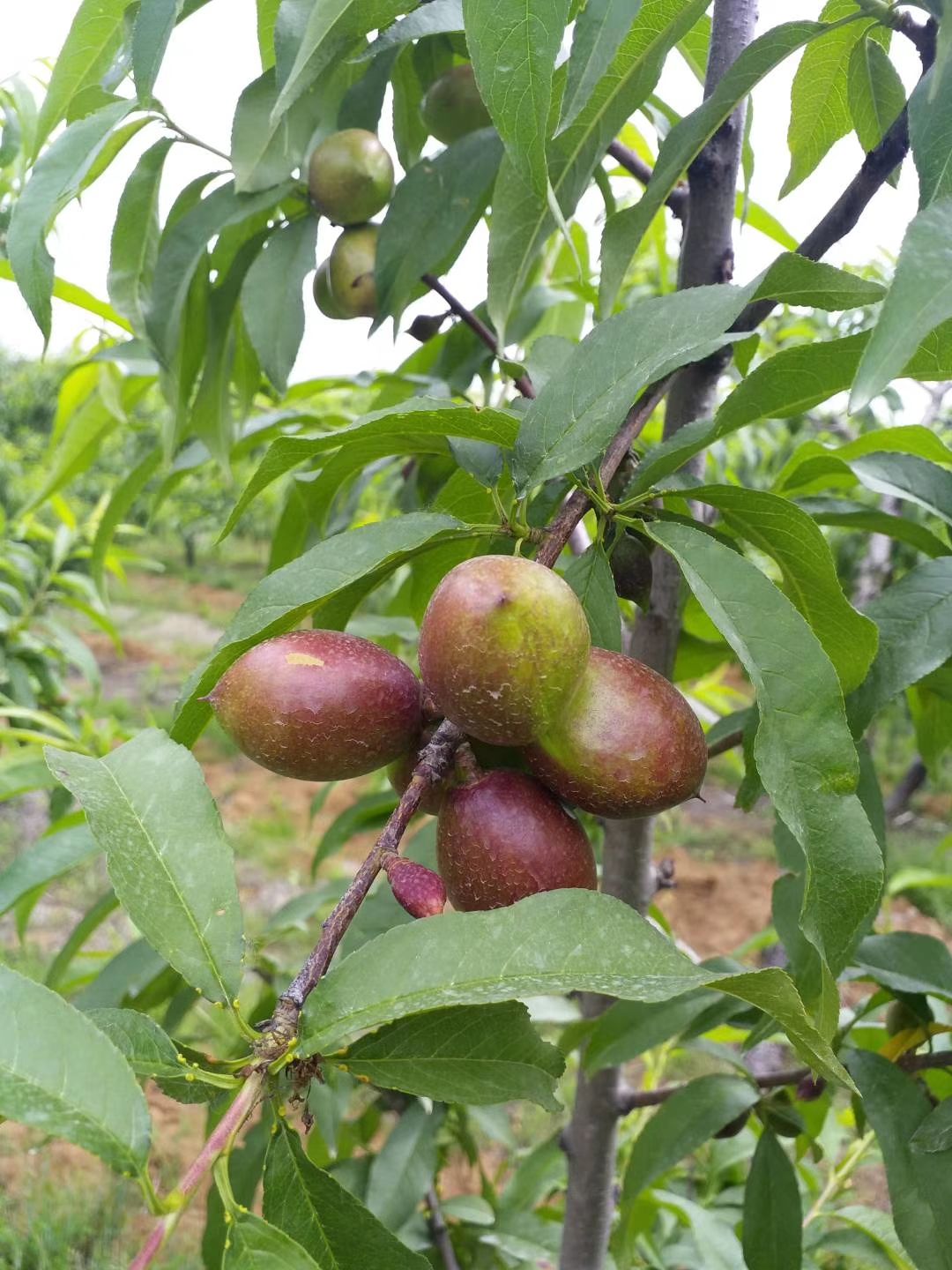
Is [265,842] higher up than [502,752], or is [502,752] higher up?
[502,752]

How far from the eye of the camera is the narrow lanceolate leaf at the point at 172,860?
1.58 feet

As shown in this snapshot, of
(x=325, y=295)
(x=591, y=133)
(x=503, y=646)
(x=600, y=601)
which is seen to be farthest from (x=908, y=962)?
(x=325, y=295)

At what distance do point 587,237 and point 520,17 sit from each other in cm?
93

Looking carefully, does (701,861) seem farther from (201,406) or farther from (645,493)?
(645,493)

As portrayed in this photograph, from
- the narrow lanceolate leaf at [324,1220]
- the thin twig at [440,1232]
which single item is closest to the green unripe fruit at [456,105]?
the narrow lanceolate leaf at [324,1220]

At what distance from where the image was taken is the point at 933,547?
0.78 metres

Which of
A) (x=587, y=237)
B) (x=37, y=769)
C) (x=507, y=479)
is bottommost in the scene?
(x=37, y=769)

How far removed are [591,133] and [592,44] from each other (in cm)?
14

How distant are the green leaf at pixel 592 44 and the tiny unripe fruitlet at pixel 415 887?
37 cm

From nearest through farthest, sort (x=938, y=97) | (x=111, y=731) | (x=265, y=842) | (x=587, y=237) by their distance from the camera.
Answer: (x=938, y=97)
(x=587, y=237)
(x=111, y=731)
(x=265, y=842)

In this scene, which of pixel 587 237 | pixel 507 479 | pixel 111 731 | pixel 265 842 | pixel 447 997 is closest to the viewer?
pixel 447 997

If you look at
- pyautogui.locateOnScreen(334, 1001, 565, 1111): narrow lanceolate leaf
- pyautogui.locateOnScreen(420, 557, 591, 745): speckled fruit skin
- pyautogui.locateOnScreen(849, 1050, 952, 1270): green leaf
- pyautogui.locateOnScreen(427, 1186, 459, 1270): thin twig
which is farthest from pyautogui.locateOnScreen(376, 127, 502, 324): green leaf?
pyautogui.locateOnScreen(427, 1186, 459, 1270): thin twig

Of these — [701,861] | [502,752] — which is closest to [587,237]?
[502,752]

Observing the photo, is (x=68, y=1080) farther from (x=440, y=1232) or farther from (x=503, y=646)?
(x=440, y=1232)
